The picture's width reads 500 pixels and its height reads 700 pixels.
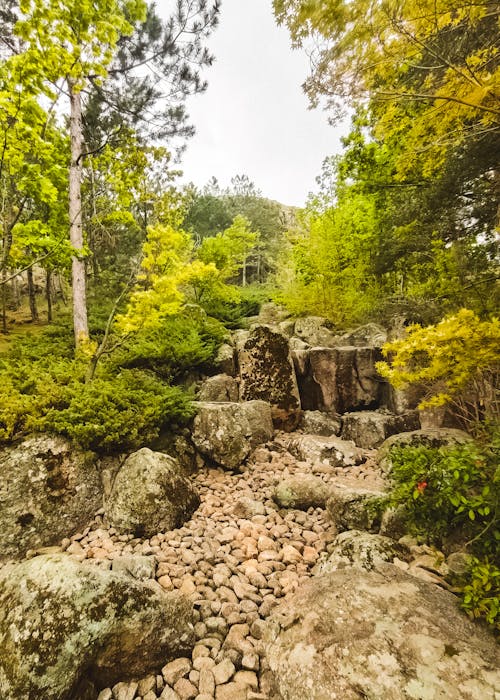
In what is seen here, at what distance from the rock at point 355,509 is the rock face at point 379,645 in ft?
2.90

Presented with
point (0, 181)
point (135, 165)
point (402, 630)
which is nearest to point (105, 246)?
point (135, 165)

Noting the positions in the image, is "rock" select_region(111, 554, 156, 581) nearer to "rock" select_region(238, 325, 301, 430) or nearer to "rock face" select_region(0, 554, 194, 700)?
"rock face" select_region(0, 554, 194, 700)

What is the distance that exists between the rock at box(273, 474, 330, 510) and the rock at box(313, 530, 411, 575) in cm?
86

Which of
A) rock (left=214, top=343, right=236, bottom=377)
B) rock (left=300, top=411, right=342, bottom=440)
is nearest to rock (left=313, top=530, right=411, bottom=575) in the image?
rock (left=300, top=411, right=342, bottom=440)

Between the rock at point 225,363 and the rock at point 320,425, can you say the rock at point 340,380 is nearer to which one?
the rock at point 320,425

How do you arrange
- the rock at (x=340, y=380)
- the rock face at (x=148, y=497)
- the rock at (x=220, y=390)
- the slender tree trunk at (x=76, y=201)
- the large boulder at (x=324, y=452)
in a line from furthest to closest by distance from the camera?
1. the slender tree trunk at (x=76, y=201)
2. the rock at (x=340, y=380)
3. the rock at (x=220, y=390)
4. the large boulder at (x=324, y=452)
5. the rock face at (x=148, y=497)

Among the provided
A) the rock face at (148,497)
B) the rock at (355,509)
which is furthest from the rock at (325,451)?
the rock face at (148,497)

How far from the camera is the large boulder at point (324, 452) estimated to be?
4.50 metres

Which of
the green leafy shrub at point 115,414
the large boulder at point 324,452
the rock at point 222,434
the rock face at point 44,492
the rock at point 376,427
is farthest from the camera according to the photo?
the rock at point 376,427

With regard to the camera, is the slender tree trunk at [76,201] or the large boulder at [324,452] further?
the slender tree trunk at [76,201]

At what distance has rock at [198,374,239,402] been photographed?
214 inches

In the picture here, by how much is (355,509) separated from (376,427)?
2.70m

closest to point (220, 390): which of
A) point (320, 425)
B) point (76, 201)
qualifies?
point (320, 425)

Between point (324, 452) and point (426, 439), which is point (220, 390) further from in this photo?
point (426, 439)
